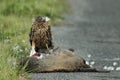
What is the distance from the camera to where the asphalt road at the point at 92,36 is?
384 inches

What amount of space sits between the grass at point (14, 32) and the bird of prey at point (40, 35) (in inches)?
10.0

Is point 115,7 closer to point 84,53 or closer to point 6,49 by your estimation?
point 84,53

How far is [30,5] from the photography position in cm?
1791

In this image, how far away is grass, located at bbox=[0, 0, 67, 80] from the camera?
30.3ft

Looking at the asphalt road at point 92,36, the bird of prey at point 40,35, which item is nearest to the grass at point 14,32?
the bird of prey at point 40,35

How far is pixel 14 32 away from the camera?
39.7ft

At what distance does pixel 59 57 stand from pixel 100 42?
4881 millimetres

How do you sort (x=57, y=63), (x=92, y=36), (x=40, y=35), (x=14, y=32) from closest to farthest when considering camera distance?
1. (x=57, y=63)
2. (x=40, y=35)
3. (x=14, y=32)
4. (x=92, y=36)

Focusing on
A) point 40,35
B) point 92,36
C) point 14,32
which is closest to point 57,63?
point 40,35

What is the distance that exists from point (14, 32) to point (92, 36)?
15.0 feet

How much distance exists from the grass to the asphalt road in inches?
19.1

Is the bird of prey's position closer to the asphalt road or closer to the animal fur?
the animal fur

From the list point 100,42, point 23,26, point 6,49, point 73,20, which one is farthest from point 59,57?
point 73,20

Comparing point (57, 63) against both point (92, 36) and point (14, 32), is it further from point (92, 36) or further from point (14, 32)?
point (92, 36)
